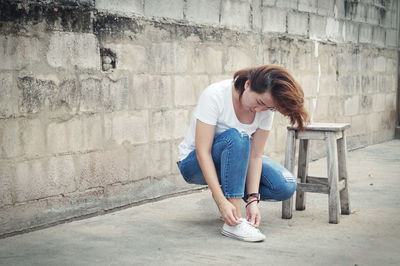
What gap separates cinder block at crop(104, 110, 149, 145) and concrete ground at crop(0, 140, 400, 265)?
48cm

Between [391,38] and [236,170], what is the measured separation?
6223 millimetres

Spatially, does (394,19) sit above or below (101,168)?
above

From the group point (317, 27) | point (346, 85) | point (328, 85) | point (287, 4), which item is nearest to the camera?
point (287, 4)

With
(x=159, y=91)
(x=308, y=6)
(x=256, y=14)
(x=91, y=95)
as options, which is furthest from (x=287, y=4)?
(x=91, y=95)

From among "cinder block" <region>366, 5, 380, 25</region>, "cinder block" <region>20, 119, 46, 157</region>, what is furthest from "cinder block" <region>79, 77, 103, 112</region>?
"cinder block" <region>366, 5, 380, 25</region>

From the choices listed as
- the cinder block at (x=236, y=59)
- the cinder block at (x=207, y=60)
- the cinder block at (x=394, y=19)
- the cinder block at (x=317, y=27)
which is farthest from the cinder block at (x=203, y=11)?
the cinder block at (x=394, y=19)

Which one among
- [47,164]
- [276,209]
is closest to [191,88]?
[276,209]

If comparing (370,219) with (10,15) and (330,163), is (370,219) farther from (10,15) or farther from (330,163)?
(10,15)

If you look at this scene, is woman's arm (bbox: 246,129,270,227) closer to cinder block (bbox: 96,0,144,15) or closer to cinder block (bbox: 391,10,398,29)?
cinder block (bbox: 96,0,144,15)

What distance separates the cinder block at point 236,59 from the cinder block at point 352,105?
2378mm

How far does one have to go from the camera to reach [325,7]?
6.94 metres

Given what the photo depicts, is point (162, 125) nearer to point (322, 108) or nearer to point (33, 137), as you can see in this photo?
point (33, 137)

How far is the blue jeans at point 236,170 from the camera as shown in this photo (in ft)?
11.0

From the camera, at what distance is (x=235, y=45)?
17.6ft
